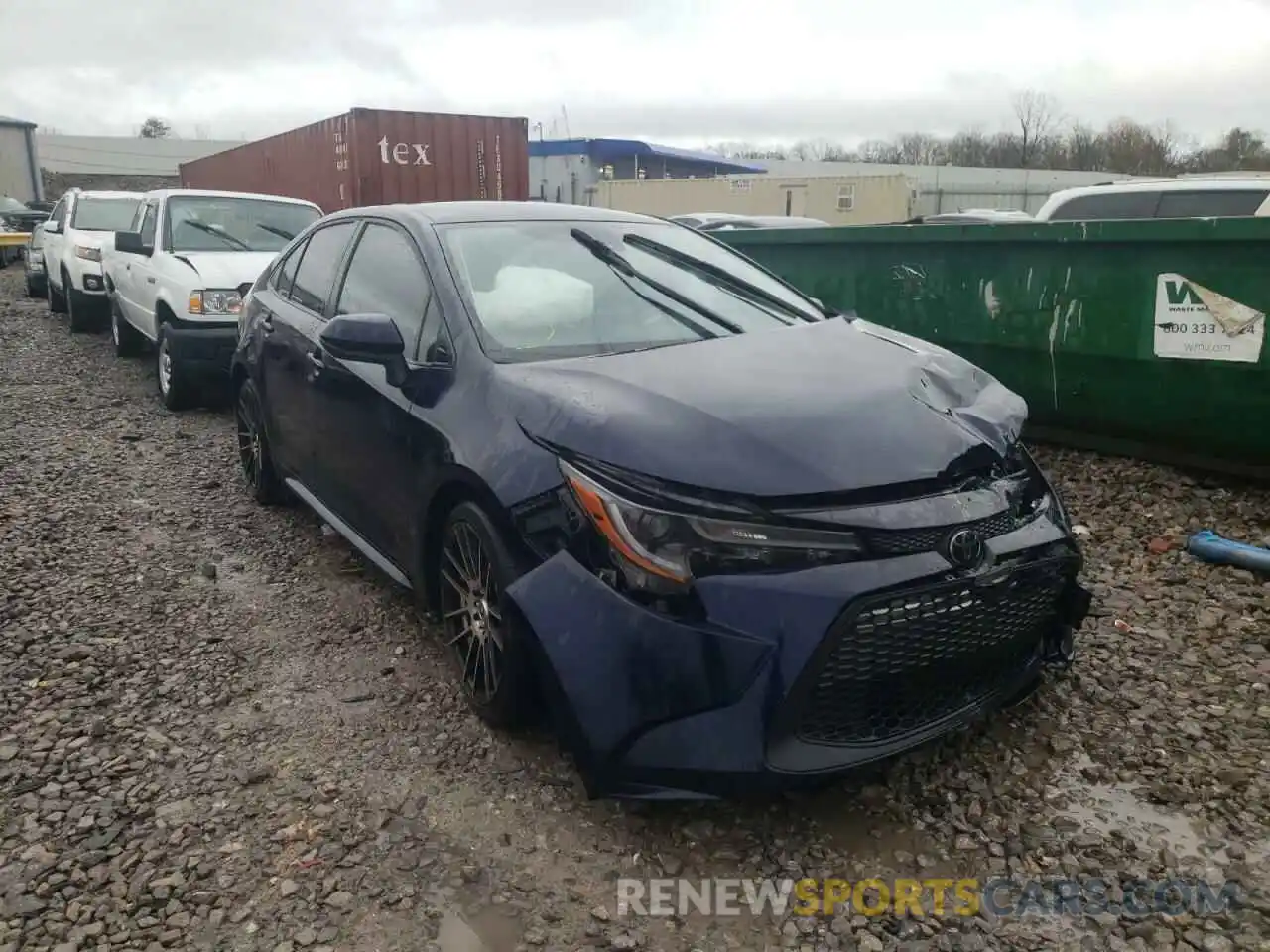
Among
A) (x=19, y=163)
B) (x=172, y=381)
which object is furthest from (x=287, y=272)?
(x=19, y=163)

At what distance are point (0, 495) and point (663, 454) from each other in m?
4.76

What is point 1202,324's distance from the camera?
15.0ft

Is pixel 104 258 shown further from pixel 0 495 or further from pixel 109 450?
pixel 0 495

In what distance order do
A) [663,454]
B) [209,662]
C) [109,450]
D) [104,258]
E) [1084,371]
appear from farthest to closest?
[104,258] → [109,450] → [1084,371] → [209,662] → [663,454]

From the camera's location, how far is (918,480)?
245cm

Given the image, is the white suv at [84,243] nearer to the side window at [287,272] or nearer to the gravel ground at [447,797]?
the side window at [287,272]

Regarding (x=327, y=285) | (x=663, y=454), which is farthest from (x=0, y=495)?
(x=663, y=454)

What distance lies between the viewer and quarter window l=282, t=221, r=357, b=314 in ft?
14.0

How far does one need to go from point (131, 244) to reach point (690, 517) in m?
7.38

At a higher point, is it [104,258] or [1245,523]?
[104,258]

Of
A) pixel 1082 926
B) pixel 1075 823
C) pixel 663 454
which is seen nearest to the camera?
pixel 1082 926

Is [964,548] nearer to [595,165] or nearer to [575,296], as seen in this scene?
[575,296]

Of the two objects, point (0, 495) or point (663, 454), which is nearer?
point (663, 454)

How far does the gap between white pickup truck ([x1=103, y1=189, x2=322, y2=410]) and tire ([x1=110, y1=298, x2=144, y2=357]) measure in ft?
0.23
